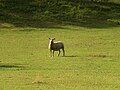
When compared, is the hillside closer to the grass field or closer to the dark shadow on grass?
the grass field

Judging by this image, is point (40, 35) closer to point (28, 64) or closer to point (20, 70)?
point (28, 64)

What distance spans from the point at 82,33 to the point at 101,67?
2734cm

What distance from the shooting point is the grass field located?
70.4 feet

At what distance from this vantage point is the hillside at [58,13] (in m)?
65.7

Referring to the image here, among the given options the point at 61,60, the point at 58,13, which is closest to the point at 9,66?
the point at 61,60

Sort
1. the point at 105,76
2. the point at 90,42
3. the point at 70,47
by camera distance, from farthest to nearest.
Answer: the point at 90,42 < the point at 70,47 < the point at 105,76

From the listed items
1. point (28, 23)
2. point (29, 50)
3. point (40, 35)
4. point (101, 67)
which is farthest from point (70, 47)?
point (28, 23)

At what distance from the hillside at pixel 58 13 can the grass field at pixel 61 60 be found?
5838 mm

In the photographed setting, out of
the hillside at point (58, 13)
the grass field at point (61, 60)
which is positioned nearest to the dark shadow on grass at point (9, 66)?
the grass field at point (61, 60)

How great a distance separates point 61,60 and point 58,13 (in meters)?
40.1

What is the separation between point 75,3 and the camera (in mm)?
80812

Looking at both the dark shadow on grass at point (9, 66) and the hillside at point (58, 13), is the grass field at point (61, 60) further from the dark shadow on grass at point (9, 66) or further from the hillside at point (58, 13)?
the hillside at point (58, 13)

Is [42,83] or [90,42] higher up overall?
[42,83]

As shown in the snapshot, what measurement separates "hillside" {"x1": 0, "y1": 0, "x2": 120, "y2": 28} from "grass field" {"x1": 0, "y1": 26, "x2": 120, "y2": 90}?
5838mm
